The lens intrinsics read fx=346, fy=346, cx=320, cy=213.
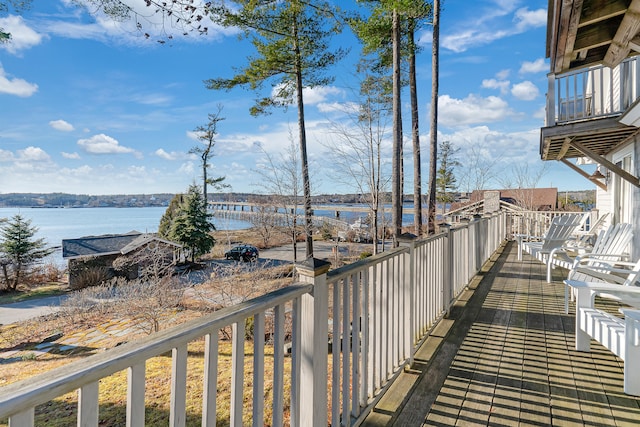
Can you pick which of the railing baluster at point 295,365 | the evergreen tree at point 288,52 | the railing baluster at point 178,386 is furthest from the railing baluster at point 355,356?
the evergreen tree at point 288,52

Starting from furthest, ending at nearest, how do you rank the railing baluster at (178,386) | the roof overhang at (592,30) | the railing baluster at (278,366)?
the roof overhang at (592,30) < the railing baluster at (278,366) < the railing baluster at (178,386)

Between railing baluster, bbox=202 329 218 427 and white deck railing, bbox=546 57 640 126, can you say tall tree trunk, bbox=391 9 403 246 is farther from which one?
railing baluster, bbox=202 329 218 427

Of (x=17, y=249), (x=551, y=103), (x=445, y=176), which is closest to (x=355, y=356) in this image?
(x=551, y=103)

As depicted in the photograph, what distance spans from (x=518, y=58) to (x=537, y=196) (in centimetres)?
1652

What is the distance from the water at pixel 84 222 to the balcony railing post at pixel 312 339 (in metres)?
17.3

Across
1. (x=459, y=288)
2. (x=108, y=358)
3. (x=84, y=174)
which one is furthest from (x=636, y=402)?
(x=84, y=174)

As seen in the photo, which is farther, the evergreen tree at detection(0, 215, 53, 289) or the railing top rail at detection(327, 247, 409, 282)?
the evergreen tree at detection(0, 215, 53, 289)

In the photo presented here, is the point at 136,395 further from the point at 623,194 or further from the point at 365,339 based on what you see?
the point at 623,194

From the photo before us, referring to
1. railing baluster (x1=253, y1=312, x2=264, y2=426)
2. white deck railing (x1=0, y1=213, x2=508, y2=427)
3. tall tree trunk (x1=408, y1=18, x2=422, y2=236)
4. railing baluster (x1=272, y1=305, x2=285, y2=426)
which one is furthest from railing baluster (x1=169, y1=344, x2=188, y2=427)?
tall tree trunk (x1=408, y1=18, x2=422, y2=236)

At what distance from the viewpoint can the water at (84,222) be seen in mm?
15281

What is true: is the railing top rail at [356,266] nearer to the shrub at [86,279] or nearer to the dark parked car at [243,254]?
the dark parked car at [243,254]

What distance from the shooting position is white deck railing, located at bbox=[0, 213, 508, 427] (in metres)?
0.75

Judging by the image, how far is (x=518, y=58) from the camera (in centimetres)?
1583

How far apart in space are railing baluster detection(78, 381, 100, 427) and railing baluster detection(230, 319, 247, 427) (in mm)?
424
